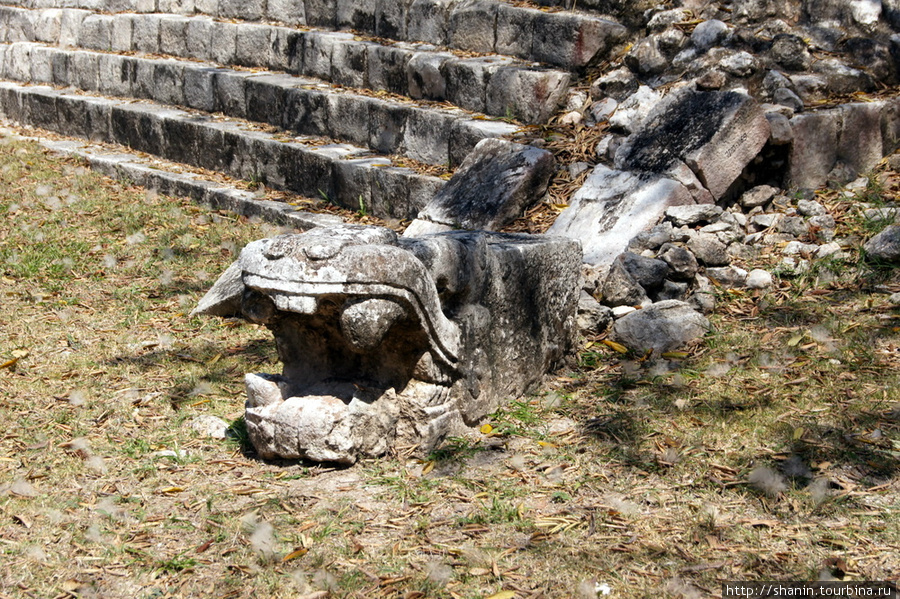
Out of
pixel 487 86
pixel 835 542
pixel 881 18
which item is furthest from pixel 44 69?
pixel 835 542

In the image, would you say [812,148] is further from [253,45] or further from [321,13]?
[253,45]

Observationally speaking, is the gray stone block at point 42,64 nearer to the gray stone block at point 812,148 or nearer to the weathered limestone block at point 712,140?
the weathered limestone block at point 712,140

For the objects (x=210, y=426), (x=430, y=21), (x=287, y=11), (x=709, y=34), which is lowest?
(x=210, y=426)

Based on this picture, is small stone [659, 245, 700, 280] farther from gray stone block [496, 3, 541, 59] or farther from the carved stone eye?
gray stone block [496, 3, 541, 59]

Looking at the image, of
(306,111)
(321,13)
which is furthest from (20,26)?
(306,111)

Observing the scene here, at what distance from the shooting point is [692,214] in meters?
→ 4.94

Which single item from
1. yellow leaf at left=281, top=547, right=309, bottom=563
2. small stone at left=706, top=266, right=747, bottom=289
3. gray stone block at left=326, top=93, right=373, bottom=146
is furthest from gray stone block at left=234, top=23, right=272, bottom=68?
yellow leaf at left=281, top=547, right=309, bottom=563

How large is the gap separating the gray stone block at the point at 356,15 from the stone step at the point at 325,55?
0.38 feet

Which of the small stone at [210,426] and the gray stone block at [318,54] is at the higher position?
the gray stone block at [318,54]

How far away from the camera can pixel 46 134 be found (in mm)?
10000

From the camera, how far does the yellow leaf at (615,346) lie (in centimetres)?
432

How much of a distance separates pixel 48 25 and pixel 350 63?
17.9ft

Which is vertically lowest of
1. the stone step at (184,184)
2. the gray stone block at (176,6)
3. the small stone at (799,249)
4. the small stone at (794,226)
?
the stone step at (184,184)

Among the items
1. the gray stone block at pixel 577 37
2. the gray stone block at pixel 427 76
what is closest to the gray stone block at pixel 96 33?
the gray stone block at pixel 427 76
